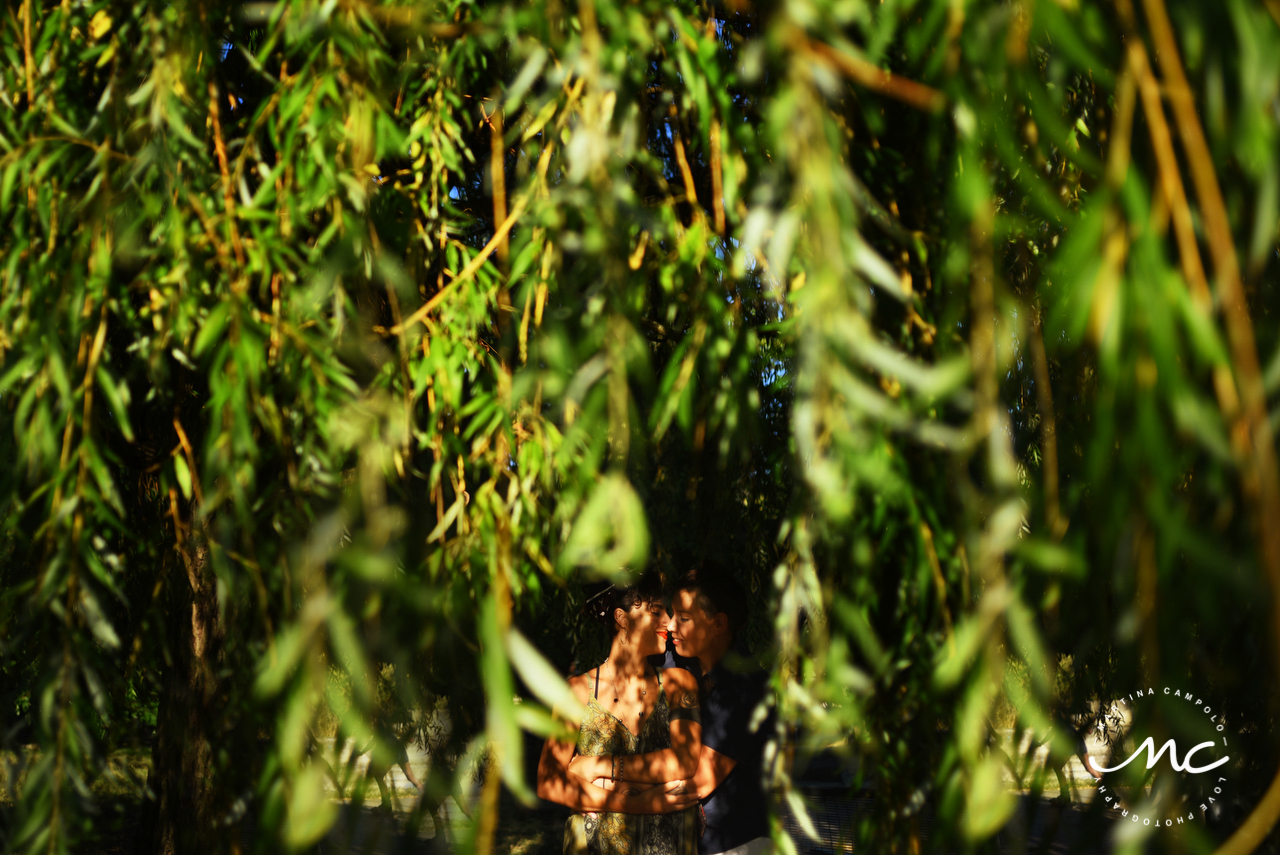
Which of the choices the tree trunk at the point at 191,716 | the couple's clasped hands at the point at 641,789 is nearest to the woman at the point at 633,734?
the couple's clasped hands at the point at 641,789

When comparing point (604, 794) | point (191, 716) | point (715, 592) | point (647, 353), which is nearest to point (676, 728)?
point (604, 794)

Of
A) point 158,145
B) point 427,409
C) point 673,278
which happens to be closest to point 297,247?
point 158,145

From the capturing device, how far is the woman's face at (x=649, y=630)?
204 cm

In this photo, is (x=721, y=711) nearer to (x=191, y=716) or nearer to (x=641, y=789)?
(x=641, y=789)

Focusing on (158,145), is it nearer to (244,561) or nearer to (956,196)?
(244,561)

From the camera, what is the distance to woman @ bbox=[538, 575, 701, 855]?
1.86 metres

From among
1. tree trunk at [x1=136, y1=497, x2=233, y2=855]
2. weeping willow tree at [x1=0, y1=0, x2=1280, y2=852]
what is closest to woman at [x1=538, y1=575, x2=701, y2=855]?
tree trunk at [x1=136, y1=497, x2=233, y2=855]

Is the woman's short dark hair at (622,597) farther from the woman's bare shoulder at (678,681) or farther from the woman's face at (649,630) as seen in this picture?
the woman's bare shoulder at (678,681)

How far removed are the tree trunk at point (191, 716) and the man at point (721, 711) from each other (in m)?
0.96

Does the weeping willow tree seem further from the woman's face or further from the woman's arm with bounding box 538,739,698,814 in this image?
the woman's face

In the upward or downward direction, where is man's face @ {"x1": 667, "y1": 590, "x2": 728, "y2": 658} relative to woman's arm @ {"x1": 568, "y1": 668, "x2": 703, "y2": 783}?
upward

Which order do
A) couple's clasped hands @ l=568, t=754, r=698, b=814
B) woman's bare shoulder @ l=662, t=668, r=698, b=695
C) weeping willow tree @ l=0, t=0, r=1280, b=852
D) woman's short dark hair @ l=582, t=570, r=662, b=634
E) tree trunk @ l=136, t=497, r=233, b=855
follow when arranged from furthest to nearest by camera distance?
1. woman's short dark hair @ l=582, t=570, r=662, b=634
2. woman's bare shoulder @ l=662, t=668, r=698, b=695
3. couple's clasped hands @ l=568, t=754, r=698, b=814
4. tree trunk @ l=136, t=497, r=233, b=855
5. weeping willow tree @ l=0, t=0, r=1280, b=852

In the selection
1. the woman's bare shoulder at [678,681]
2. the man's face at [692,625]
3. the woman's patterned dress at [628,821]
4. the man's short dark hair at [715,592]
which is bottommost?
the woman's patterned dress at [628,821]

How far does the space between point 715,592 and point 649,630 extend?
0.59 ft
